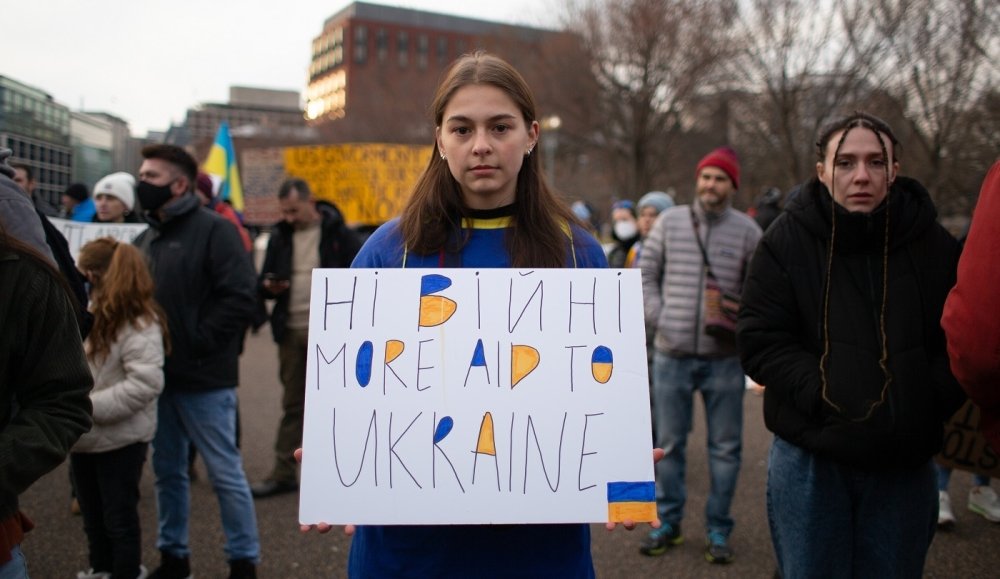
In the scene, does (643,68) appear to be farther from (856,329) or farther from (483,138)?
(483,138)

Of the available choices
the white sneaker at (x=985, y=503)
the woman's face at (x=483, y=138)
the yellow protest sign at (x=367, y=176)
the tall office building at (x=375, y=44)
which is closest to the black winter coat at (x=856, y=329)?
the woman's face at (x=483, y=138)

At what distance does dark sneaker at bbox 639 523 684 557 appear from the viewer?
3.87 metres

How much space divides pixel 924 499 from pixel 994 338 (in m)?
0.71

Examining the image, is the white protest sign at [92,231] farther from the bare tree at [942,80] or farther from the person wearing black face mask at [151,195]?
the bare tree at [942,80]

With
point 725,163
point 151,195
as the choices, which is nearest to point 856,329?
point 725,163

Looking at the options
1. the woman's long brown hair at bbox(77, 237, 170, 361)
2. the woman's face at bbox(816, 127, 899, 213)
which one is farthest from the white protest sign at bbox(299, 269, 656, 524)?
the woman's long brown hair at bbox(77, 237, 170, 361)

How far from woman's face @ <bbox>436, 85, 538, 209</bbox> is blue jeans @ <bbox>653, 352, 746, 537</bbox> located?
248 centimetres

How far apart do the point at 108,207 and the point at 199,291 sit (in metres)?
1.87

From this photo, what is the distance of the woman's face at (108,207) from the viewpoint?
4.89 metres

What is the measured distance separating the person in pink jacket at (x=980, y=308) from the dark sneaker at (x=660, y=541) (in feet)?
7.51

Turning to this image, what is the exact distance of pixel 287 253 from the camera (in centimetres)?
518

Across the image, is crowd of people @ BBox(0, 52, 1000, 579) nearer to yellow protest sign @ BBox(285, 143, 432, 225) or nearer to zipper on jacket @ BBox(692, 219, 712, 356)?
zipper on jacket @ BBox(692, 219, 712, 356)

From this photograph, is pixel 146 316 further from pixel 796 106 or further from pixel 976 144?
pixel 796 106

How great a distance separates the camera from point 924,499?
221cm
